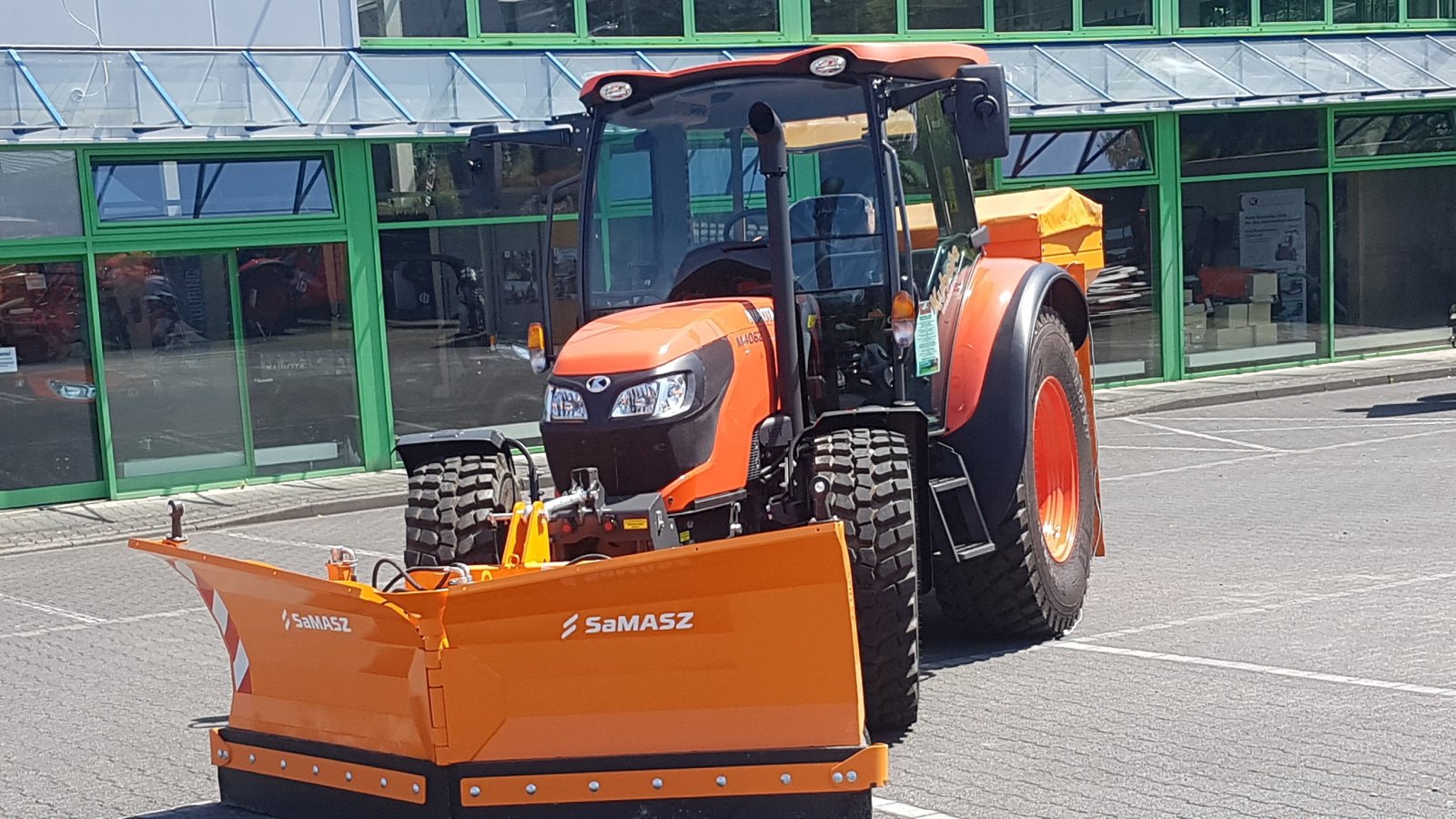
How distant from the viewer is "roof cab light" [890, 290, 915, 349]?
639 centimetres

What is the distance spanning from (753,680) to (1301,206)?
17.7 metres

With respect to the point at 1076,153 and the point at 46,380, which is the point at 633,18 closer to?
the point at 1076,153

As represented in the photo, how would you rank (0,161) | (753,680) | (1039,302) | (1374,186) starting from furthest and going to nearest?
(1374,186) < (0,161) < (1039,302) < (753,680)

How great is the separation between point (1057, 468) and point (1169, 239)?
1231 cm

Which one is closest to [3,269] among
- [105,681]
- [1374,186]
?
[105,681]

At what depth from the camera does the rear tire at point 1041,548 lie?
6959 mm

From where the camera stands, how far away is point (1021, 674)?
6.79 m

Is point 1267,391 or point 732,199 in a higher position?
point 732,199

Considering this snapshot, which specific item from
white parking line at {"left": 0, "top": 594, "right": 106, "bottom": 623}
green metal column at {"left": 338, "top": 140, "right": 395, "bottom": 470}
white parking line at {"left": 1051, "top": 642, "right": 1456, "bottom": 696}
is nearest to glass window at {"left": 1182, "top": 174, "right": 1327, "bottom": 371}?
green metal column at {"left": 338, "top": 140, "right": 395, "bottom": 470}

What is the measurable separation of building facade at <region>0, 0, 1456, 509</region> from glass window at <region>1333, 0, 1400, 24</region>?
0.94 m

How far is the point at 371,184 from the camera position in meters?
15.8

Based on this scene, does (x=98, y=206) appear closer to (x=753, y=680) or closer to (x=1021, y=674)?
(x=1021, y=674)

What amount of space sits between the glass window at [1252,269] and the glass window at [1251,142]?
194 millimetres

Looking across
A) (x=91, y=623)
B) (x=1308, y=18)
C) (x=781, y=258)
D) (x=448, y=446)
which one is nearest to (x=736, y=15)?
(x=1308, y=18)
